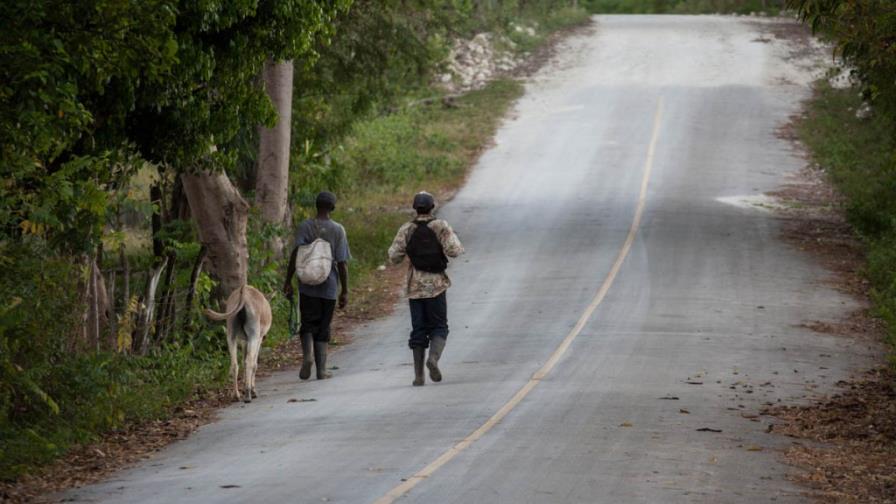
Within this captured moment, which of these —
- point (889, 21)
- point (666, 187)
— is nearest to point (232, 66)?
point (889, 21)

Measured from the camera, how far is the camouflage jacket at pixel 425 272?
15562 millimetres

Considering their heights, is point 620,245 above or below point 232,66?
below

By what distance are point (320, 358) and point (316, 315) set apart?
0.61m

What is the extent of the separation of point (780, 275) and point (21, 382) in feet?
53.2

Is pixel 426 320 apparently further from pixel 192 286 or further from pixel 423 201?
pixel 192 286

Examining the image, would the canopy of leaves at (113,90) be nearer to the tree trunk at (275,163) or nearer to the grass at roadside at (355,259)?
the grass at roadside at (355,259)

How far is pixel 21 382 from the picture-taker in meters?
12.6

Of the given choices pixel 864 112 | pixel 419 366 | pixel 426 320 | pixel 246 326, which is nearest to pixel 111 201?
pixel 246 326

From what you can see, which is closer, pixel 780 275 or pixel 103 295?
pixel 103 295

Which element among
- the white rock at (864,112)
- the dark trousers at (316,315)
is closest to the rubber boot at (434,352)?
the dark trousers at (316,315)

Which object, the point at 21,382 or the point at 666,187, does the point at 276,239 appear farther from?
the point at 666,187

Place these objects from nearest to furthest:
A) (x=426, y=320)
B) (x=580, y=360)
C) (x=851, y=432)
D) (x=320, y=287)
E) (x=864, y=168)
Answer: (x=851, y=432) < (x=426, y=320) < (x=320, y=287) < (x=580, y=360) < (x=864, y=168)

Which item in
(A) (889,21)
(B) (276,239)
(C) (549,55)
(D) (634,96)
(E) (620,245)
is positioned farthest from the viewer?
(C) (549,55)

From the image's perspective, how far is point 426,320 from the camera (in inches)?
622
